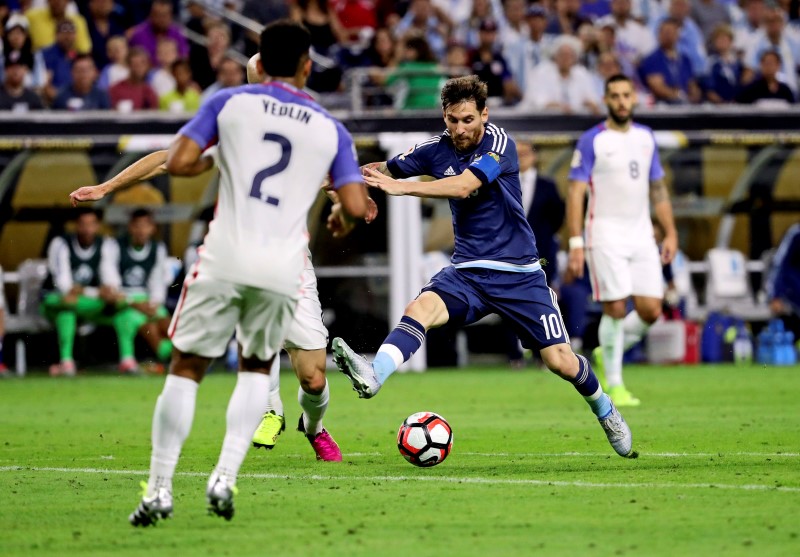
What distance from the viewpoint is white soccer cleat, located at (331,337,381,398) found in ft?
26.3

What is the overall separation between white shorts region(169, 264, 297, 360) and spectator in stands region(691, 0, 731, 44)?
18508 millimetres

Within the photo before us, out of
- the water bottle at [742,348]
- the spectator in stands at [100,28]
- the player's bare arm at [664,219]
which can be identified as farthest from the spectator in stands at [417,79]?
the player's bare arm at [664,219]

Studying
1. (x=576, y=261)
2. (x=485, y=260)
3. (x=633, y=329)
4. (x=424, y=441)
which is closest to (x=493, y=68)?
(x=633, y=329)

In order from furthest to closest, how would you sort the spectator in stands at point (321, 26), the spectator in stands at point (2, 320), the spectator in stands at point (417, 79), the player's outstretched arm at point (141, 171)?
the spectator in stands at point (321, 26)
the spectator in stands at point (417, 79)
the spectator in stands at point (2, 320)
the player's outstretched arm at point (141, 171)

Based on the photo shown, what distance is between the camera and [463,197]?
8430mm

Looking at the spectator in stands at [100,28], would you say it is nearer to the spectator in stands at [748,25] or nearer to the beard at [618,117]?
the beard at [618,117]

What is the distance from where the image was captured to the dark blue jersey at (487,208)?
29.2ft

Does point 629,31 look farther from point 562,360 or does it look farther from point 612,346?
point 562,360

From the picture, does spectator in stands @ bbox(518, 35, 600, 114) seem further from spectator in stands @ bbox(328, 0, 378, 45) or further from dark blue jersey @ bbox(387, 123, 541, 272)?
dark blue jersey @ bbox(387, 123, 541, 272)

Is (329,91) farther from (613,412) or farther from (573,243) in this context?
(613,412)

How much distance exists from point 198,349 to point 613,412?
336 cm

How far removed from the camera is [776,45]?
23.0 m

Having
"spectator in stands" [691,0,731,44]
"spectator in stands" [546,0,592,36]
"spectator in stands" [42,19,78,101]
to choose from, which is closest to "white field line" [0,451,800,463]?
"spectator in stands" [42,19,78,101]

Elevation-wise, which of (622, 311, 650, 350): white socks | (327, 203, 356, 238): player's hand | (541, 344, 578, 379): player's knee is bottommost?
(622, 311, 650, 350): white socks
